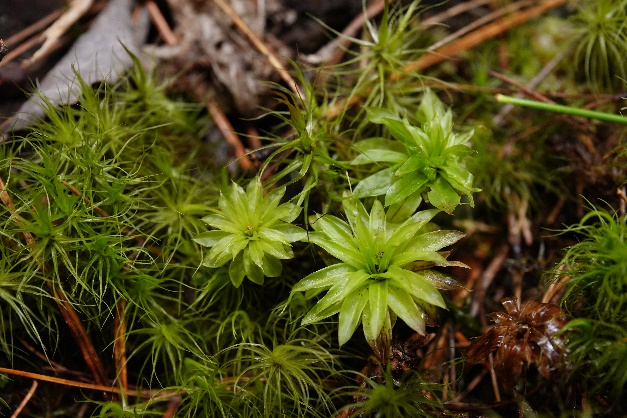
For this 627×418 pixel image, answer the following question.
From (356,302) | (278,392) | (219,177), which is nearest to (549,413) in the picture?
(356,302)

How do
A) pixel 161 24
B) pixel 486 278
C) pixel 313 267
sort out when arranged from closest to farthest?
pixel 313 267, pixel 486 278, pixel 161 24

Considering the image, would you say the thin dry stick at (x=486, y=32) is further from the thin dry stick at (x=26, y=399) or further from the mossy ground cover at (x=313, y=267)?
the thin dry stick at (x=26, y=399)

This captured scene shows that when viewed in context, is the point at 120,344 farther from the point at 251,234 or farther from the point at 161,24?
the point at 161,24

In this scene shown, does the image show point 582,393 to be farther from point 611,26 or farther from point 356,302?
point 611,26

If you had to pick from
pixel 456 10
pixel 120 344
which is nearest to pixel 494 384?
pixel 120 344

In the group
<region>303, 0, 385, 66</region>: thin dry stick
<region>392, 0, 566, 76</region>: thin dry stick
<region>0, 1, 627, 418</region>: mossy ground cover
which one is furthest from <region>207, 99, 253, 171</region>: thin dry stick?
<region>392, 0, 566, 76</region>: thin dry stick

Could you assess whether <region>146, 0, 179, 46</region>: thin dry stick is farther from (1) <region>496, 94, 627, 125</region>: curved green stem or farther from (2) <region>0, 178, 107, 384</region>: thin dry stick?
(1) <region>496, 94, 627, 125</region>: curved green stem

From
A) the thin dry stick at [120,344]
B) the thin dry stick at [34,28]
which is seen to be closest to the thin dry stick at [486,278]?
the thin dry stick at [120,344]
